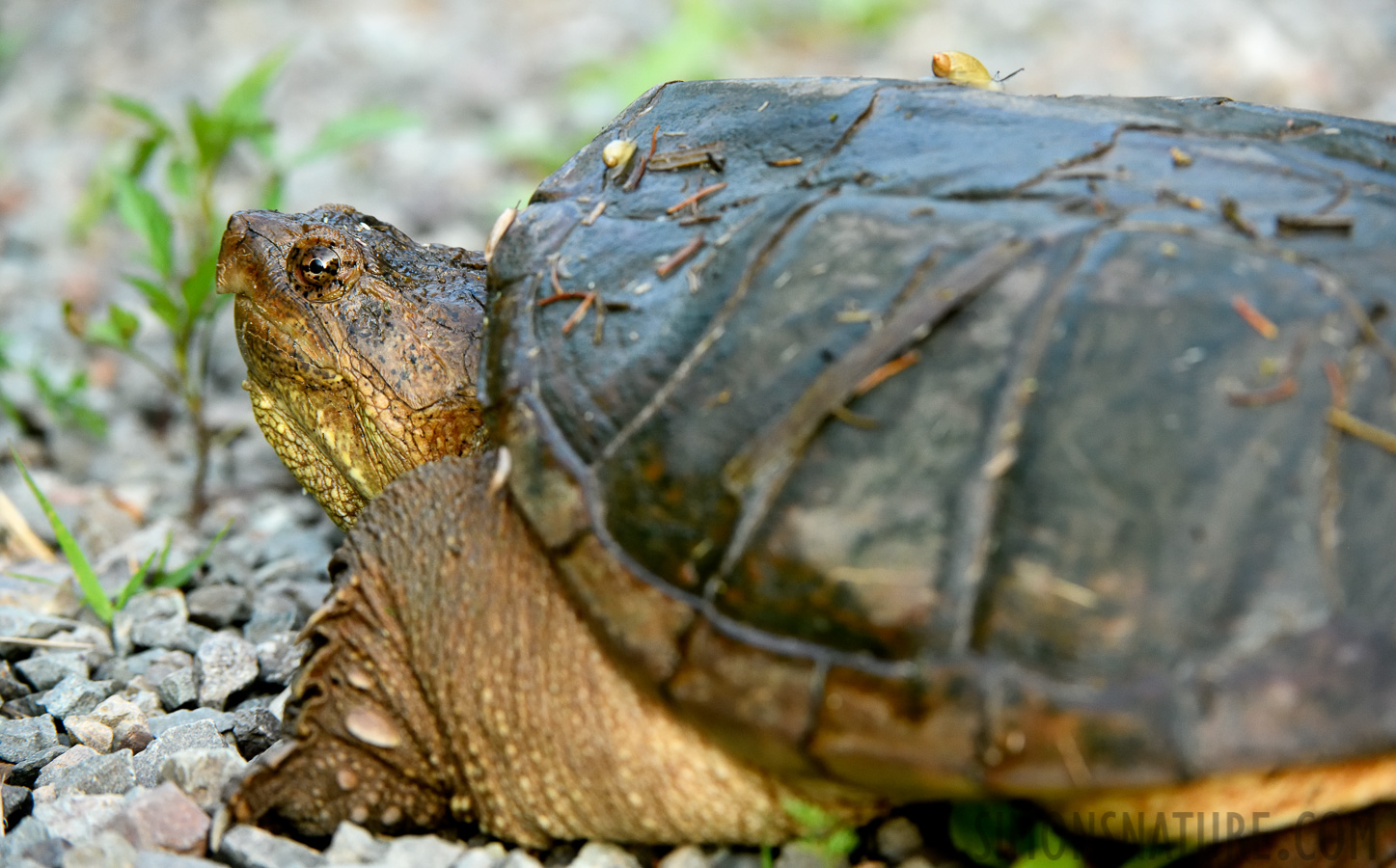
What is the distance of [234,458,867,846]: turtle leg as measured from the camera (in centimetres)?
192

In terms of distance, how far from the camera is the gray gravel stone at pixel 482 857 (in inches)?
75.6

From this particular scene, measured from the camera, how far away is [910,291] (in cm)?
176

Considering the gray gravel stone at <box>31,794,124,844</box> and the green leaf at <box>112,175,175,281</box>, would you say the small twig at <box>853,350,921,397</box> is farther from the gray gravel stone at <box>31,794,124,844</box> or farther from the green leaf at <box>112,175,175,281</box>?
the green leaf at <box>112,175,175,281</box>

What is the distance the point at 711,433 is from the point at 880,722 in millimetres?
508

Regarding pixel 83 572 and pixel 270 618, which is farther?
pixel 270 618

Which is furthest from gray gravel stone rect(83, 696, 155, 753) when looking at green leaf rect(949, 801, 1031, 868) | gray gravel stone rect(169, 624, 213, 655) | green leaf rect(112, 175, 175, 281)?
green leaf rect(949, 801, 1031, 868)

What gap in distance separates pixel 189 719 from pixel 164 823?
47cm

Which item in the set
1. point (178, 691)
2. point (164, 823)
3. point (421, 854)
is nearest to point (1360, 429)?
point (421, 854)

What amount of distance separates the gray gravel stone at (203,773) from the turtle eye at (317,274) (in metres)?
0.98

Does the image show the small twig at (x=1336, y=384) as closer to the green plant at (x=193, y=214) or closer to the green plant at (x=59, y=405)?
the green plant at (x=193, y=214)

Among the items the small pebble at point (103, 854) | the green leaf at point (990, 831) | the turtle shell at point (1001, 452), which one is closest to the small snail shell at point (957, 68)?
the turtle shell at point (1001, 452)

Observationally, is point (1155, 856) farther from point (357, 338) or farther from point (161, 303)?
point (161, 303)

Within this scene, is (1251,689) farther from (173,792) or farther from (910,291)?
(173,792)

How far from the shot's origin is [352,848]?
1.95 meters
